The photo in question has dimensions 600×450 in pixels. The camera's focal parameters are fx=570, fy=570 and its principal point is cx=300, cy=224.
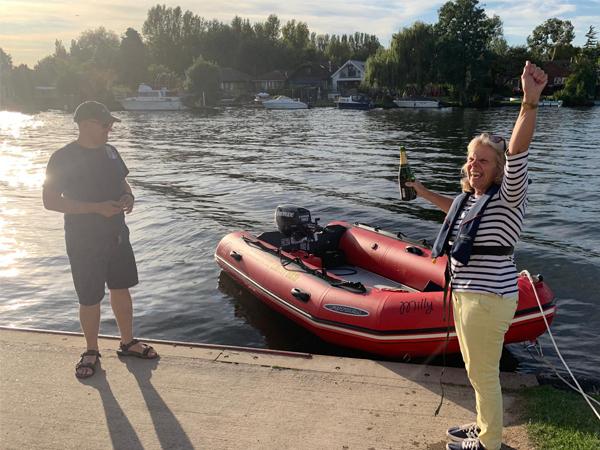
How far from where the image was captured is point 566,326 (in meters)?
7.51

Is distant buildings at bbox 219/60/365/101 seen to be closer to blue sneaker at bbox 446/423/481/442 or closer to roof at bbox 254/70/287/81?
roof at bbox 254/70/287/81

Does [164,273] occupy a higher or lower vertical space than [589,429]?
lower

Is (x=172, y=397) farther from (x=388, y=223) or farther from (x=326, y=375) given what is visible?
(x=388, y=223)

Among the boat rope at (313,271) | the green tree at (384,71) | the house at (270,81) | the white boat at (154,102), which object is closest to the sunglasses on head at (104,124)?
the boat rope at (313,271)

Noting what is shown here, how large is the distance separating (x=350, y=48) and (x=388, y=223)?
10699 cm

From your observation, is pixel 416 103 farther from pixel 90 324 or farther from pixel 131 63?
pixel 90 324

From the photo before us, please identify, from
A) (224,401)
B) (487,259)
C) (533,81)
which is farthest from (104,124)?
(533,81)

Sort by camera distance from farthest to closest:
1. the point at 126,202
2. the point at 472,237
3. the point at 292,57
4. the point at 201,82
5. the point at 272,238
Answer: the point at 292,57 < the point at 201,82 < the point at 272,238 < the point at 126,202 < the point at 472,237

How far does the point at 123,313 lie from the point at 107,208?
3.59ft

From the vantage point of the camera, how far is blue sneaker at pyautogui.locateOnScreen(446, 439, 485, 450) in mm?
3645

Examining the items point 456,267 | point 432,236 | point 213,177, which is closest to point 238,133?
point 213,177

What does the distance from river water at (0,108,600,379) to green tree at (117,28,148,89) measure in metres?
67.4

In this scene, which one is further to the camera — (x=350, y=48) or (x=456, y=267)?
(x=350, y=48)

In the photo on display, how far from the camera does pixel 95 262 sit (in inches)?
188
